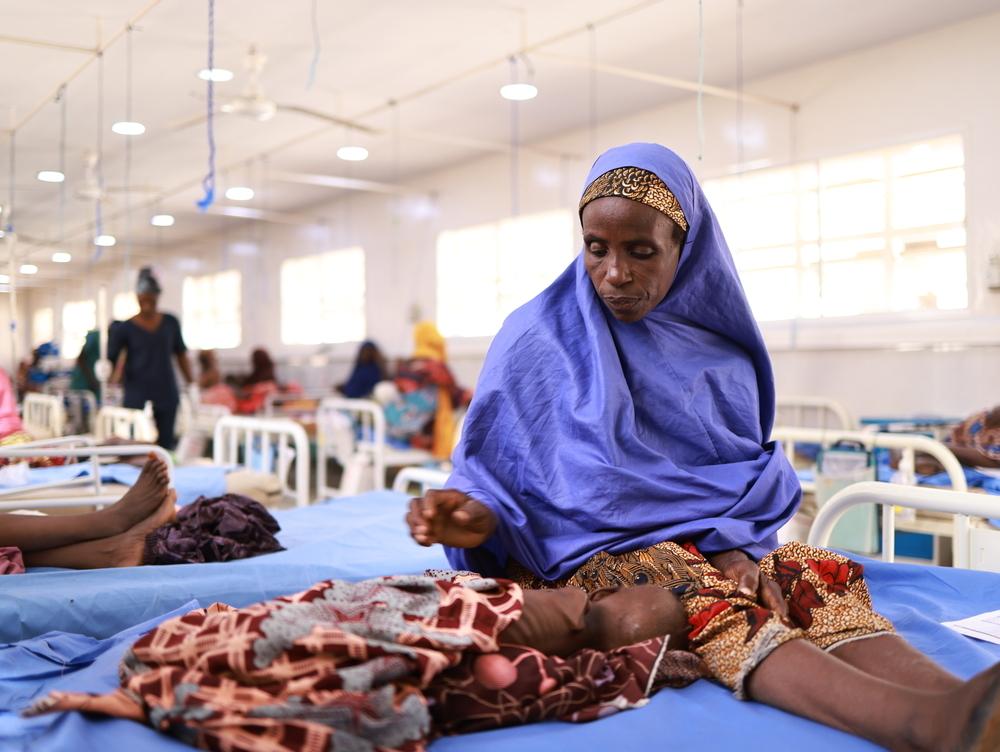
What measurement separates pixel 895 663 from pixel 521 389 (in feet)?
2.95

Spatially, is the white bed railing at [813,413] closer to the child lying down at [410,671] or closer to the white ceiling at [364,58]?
the white ceiling at [364,58]

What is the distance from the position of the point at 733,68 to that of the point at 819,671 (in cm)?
600

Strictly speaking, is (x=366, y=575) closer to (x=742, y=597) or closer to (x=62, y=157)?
(x=742, y=597)

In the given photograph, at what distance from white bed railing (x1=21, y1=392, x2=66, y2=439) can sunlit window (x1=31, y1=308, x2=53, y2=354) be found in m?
0.28

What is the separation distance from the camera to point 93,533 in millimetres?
2570

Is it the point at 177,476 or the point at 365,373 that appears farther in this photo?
the point at 365,373

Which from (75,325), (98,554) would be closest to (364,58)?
(75,325)

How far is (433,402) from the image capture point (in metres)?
7.89

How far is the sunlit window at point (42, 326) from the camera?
4289mm

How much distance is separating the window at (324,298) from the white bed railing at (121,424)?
6011 millimetres

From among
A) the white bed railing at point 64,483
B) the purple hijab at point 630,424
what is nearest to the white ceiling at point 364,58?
the white bed railing at point 64,483

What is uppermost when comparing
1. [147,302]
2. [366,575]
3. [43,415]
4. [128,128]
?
[128,128]

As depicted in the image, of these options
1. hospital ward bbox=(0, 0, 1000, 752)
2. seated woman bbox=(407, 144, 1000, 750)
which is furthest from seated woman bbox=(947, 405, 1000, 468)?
seated woman bbox=(407, 144, 1000, 750)

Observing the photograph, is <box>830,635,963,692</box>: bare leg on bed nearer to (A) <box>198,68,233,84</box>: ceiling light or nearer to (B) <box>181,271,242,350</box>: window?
(A) <box>198,68,233,84</box>: ceiling light
